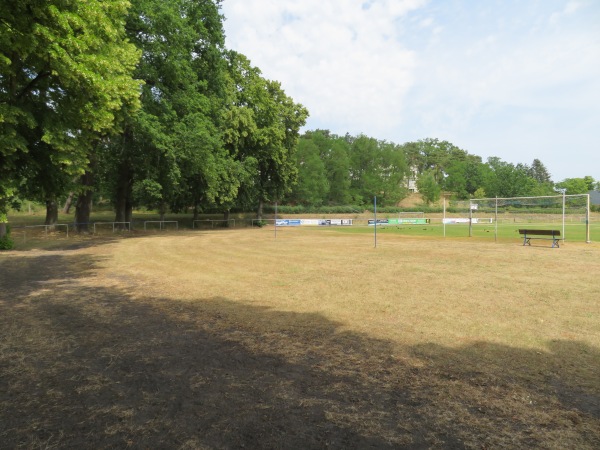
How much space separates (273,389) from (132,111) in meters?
14.4

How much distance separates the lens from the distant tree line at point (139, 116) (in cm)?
1001

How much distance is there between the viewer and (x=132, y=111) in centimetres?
1533

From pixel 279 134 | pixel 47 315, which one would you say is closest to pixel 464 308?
pixel 47 315

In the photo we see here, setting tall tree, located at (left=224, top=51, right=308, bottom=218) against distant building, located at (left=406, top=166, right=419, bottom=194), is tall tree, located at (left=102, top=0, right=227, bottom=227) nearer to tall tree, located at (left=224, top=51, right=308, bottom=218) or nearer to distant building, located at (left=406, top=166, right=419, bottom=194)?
tall tree, located at (left=224, top=51, right=308, bottom=218)

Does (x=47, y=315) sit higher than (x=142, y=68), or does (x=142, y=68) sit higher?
(x=142, y=68)

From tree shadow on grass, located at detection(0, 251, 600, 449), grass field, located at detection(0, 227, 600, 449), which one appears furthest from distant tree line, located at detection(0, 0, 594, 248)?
tree shadow on grass, located at detection(0, 251, 600, 449)

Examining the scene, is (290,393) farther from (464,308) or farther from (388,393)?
(464,308)

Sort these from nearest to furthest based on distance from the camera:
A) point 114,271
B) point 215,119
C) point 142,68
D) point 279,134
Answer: point 114,271, point 142,68, point 215,119, point 279,134

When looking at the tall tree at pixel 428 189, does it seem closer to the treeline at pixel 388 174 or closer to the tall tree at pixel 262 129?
the treeline at pixel 388 174

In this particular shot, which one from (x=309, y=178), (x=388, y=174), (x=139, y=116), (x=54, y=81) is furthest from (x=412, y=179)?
(x=54, y=81)

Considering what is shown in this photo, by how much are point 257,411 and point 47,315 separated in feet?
19.9

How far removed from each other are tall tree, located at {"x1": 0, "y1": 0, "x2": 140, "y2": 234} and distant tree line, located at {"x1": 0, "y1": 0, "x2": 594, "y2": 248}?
0.12 ft

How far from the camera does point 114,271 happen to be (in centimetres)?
1327

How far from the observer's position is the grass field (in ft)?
11.5
